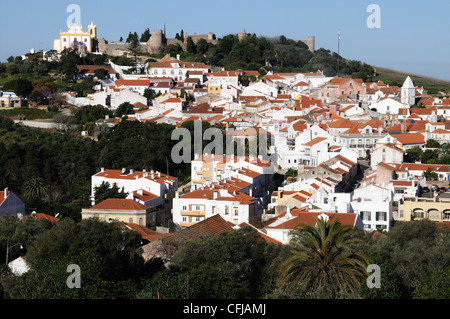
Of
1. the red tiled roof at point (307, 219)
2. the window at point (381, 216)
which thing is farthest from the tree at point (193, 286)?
the window at point (381, 216)

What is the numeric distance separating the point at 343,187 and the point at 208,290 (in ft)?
56.9

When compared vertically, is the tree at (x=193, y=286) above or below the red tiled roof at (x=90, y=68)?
below

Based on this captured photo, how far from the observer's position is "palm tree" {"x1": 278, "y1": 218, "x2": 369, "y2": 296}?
14.8 metres

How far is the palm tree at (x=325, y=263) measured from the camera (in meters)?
14.8

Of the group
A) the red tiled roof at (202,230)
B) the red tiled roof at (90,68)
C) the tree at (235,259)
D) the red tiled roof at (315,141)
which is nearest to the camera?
the tree at (235,259)

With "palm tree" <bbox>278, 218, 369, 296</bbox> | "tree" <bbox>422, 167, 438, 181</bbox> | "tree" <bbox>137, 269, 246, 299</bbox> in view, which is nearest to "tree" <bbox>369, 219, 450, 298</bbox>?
"palm tree" <bbox>278, 218, 369, 296</bbox>

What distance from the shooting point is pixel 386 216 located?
25875 millimetres

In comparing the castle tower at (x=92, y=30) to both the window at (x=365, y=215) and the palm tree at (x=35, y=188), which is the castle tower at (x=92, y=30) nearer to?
the palm tree at (x=35, y=188)

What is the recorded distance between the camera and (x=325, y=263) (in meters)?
15.0

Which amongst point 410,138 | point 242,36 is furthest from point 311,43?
point 410,138

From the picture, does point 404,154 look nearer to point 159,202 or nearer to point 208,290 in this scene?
point 159,202

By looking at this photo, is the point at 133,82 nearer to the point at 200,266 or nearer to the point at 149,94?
the point at 149,94

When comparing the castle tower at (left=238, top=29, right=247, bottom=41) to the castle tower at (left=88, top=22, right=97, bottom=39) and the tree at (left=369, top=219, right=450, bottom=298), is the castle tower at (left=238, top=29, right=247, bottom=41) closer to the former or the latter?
the castle tower at (left=88, top=22, right=97, bottom=39)
